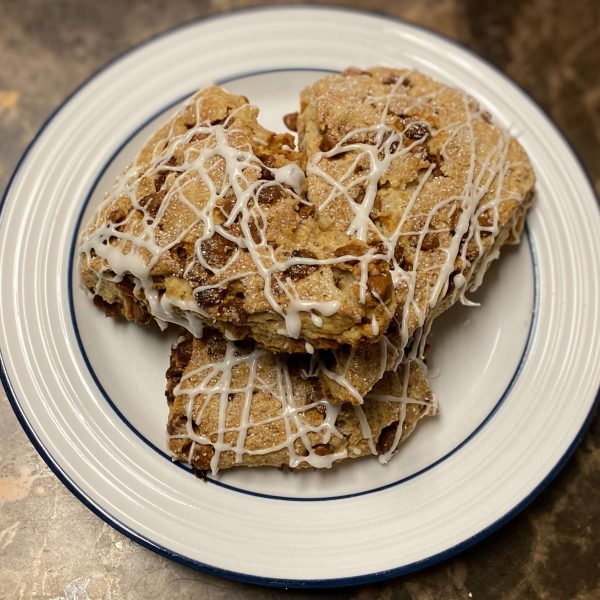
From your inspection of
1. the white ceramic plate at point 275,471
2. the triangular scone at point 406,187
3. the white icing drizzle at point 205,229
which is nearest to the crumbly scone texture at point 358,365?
the triangular scone at point 406,187

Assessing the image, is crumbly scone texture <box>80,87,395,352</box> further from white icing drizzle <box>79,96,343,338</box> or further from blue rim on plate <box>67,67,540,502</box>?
blue rim on plate <box>67,67,540,502</box>

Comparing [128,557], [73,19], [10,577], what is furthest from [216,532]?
[73,19]

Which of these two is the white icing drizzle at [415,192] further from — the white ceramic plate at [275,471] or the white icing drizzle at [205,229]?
the white ceramic plate at [275,471]

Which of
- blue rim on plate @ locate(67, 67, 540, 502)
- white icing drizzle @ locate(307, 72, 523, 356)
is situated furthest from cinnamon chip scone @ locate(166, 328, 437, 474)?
white icing drizzle @ locate(307, 72, 523, 356)

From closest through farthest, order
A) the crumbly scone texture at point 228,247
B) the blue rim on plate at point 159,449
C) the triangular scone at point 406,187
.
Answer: the crumbly scone texture at point 228,247, the triangular scone at point 406,187, the blue rim on plate at point 159,449

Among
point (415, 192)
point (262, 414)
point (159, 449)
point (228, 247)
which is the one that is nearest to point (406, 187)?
point (415, 192)

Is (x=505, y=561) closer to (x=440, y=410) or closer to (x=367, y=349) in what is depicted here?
(x=440, y=410)
